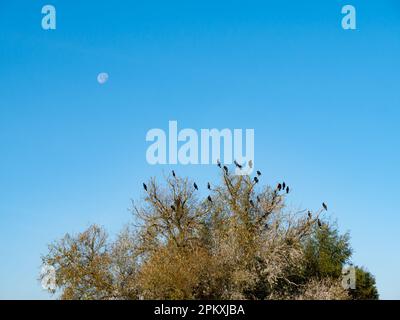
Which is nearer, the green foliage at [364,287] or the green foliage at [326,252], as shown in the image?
the green foliage at [326,252]

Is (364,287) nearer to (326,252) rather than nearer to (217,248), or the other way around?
(326,252)

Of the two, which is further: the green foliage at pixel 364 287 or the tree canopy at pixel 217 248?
the green foliage at pixel 364 287

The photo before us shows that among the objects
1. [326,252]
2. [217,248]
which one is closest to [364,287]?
[326,252]

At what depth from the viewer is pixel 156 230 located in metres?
51.1

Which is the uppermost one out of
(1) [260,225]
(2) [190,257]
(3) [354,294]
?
(1) [260,225]

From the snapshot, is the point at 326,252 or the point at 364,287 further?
the point at 364,287

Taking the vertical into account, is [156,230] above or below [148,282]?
above

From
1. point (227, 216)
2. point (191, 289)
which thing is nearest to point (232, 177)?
point (227, 216)

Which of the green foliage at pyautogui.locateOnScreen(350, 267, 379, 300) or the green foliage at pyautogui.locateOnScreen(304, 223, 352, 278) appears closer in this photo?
the green foliage at pyautogui.locateOnScreen(304, 223, 352, 278)

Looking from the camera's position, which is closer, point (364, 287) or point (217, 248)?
point (217, 248)

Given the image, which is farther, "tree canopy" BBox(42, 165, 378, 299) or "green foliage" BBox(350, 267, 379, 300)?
"green foliage" BBox(350, 267, 379, 300)
